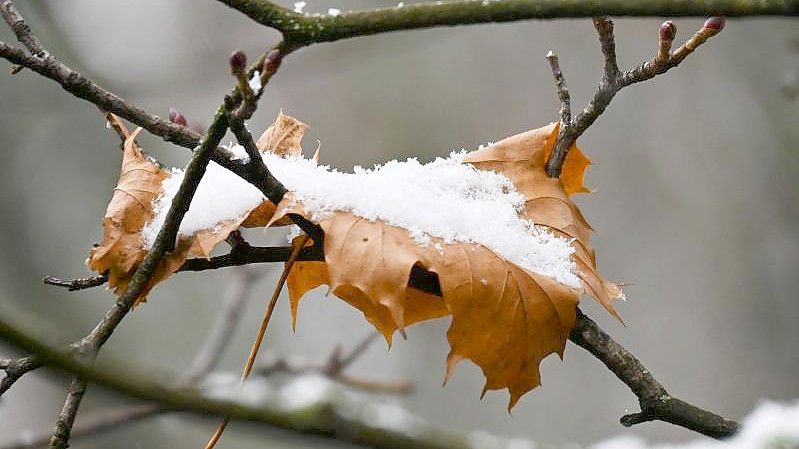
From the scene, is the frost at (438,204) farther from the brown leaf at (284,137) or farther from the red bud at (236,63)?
the red bud at (236,63)

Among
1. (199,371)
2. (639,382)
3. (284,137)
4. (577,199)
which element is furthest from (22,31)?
(577,199)

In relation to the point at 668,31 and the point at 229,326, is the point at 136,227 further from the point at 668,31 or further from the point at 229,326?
the point at 229,326

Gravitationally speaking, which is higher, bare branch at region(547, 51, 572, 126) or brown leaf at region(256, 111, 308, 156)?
bare branch at region(547, 51, 572, 126)

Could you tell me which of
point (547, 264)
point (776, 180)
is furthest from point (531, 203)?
point (776, 180)

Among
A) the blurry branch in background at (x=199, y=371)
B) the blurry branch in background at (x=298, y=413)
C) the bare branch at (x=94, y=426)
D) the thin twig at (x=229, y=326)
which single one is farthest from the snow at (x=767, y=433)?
the thin twig at (x=229, y=326)

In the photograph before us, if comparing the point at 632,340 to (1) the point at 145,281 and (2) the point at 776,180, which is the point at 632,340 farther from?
(1) the point at 145,281

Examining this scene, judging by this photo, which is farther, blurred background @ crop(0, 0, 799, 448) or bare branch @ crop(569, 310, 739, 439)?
blurred background @ crop(0, 0, 799, 448)

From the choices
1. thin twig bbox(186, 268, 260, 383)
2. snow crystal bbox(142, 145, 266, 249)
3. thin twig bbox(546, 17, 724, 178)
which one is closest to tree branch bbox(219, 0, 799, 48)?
snow crystal bbox(142, 145, 266, 249)

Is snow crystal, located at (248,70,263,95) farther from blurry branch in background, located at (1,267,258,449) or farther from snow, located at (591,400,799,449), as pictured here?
blurry branch in background, located at (1,267,258,449)
